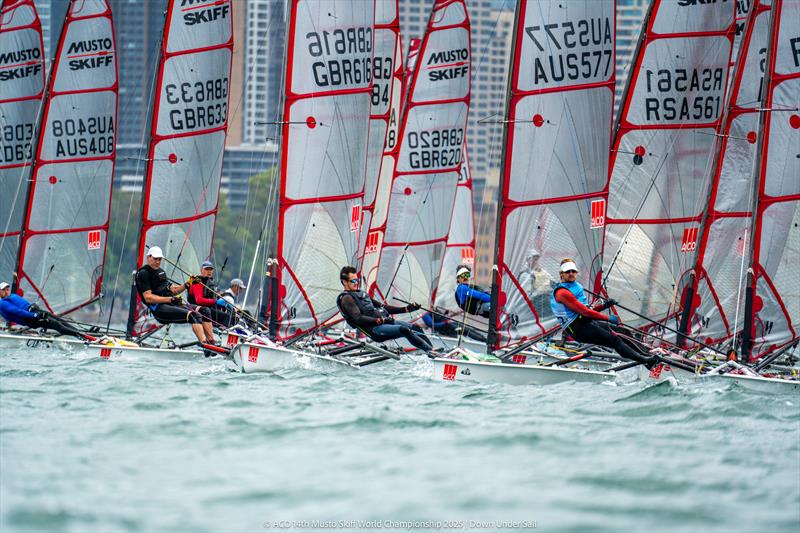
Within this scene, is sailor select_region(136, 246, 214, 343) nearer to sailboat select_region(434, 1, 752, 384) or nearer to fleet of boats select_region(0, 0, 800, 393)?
fleet of boats select_region(0, 0, 800, 393)

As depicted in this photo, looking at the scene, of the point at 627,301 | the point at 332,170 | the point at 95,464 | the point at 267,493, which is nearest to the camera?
the point at 267,493

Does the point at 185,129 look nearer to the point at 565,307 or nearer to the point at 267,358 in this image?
the point at 267,358

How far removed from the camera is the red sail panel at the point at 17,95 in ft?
85.9

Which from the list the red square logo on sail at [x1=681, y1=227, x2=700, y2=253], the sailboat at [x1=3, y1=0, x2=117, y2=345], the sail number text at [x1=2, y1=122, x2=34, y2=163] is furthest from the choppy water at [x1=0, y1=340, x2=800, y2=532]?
the sail number text at [x1=2, y1=122, x2=34, y2=163]

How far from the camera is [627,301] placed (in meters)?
21.7

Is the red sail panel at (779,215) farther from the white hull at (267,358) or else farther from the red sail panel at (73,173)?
the red sail panel at (73,173)

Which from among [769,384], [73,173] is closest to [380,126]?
[73,173]

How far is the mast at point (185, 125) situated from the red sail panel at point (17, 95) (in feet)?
11.6

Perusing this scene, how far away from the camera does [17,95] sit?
26.3 meters

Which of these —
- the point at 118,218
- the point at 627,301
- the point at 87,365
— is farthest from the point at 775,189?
the point at 118,218

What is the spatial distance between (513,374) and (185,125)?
388 inches

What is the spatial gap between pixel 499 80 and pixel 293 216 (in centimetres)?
16514

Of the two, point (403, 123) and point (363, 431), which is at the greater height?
point (403, 123)

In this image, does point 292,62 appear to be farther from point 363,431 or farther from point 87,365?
point 363,431
